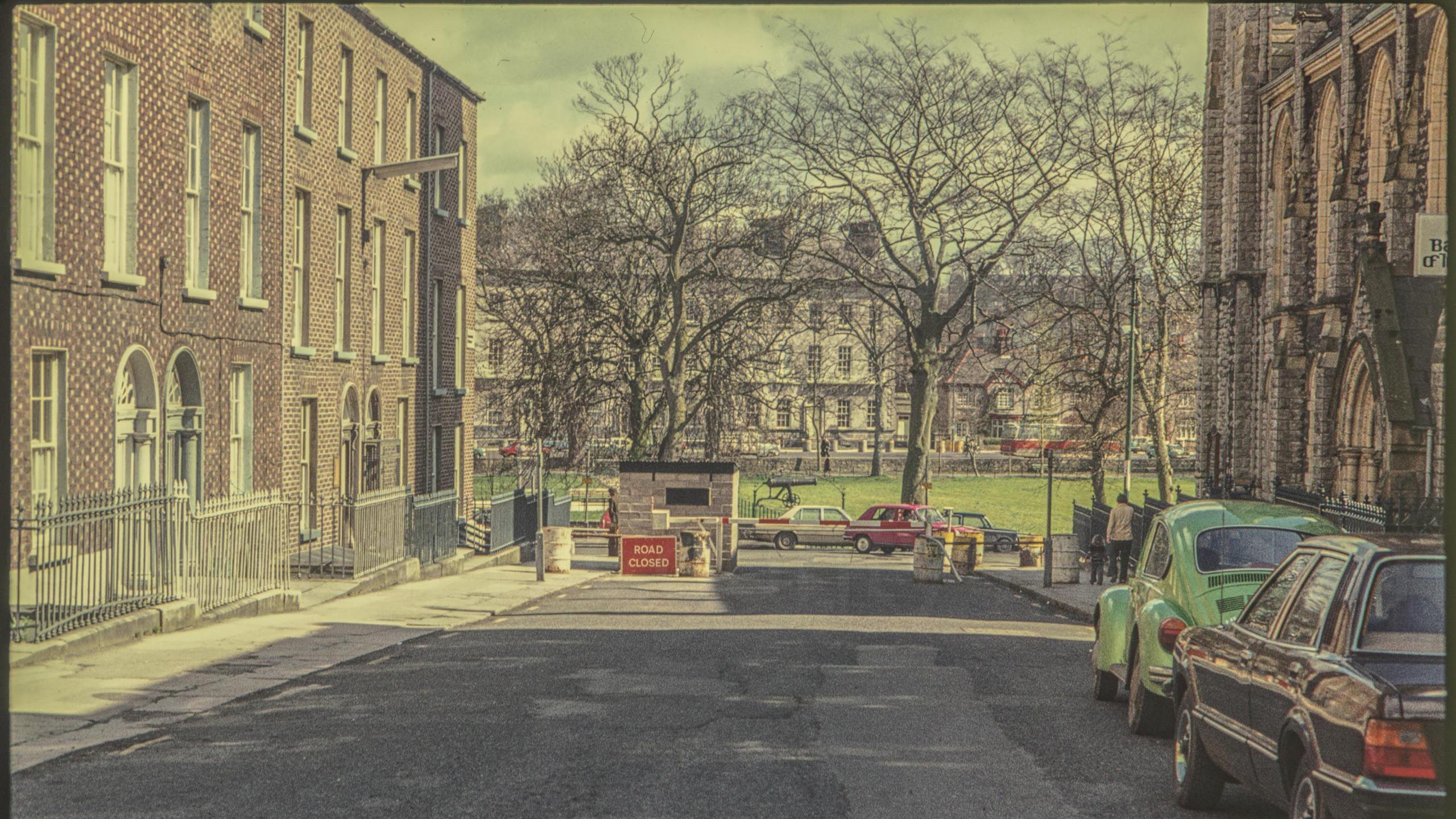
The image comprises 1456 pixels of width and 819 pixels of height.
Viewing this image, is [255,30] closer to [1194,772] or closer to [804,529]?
[1194,772]

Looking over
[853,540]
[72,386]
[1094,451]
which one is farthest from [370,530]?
[1094,451]

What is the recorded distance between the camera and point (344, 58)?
2916 cm

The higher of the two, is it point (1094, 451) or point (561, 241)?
point (561, 241)

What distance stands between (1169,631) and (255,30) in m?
19.1

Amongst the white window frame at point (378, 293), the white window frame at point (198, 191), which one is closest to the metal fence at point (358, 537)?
the white window frame at point (198, 191)

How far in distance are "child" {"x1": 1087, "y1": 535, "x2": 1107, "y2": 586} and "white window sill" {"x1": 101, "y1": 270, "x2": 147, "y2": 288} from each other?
19.2 m

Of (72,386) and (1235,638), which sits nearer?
(1235,638)

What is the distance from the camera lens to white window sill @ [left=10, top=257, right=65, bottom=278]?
17031 millimetres

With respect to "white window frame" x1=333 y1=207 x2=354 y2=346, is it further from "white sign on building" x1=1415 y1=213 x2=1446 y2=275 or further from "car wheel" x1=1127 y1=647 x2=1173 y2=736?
"white sign on building" x1=1415 y1=213 x2=1446 y2=275

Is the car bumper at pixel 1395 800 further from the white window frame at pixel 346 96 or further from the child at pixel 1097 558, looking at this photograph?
the white window frame at pixel 346 96

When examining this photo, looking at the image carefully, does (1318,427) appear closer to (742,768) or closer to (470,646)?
(470,646)

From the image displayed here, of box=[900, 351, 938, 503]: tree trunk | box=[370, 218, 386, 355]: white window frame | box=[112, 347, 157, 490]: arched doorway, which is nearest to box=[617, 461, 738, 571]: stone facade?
box=[370, 218, 386, 355]: white window frame

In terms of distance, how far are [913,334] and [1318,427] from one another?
2012 centimetres

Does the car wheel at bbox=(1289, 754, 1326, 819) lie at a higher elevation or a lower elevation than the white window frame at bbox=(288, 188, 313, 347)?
lower
